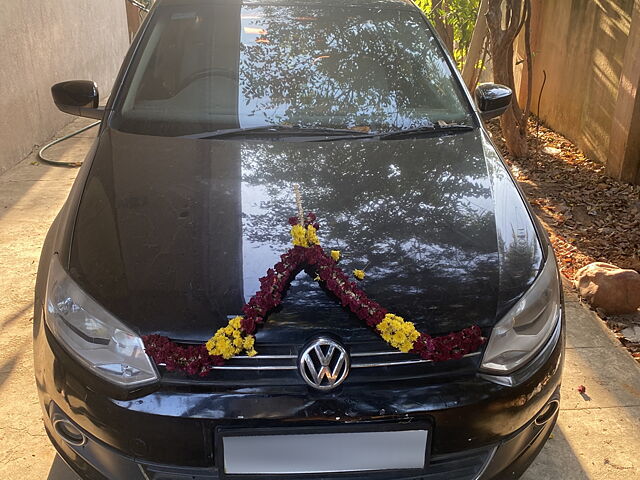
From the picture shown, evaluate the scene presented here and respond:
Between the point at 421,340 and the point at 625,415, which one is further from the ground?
the point at 421,340

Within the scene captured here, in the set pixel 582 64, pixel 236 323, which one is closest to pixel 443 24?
pixel 582 64

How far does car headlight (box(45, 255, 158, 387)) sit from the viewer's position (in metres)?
1.68

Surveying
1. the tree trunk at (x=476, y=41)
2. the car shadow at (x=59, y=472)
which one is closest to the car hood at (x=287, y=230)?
the car shadow at (x=59, y=472)

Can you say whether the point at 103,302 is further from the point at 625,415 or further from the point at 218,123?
the point at 625,415

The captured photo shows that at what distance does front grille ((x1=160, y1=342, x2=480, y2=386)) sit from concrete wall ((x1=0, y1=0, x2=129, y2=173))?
4.78 m

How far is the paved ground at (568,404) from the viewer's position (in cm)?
238

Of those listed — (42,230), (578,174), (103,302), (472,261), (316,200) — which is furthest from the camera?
(578,174)

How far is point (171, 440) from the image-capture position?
5.40 ft

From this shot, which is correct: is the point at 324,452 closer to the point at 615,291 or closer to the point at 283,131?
the point at 283,131

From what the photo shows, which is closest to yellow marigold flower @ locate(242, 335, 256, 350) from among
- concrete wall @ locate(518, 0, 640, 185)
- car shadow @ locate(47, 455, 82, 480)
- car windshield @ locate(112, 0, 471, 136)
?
car shadow @ locate(47, 455, 82, 480)

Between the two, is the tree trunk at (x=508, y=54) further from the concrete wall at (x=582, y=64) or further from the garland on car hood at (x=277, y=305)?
the garland on car hood at (x=277, y=305)

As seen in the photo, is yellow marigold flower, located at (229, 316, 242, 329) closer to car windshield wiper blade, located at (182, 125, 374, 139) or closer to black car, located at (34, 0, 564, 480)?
black car, located at (34, 0, 564, 480)

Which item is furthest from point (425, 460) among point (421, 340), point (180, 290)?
point (180, 290)

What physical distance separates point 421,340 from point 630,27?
4.61 meters
